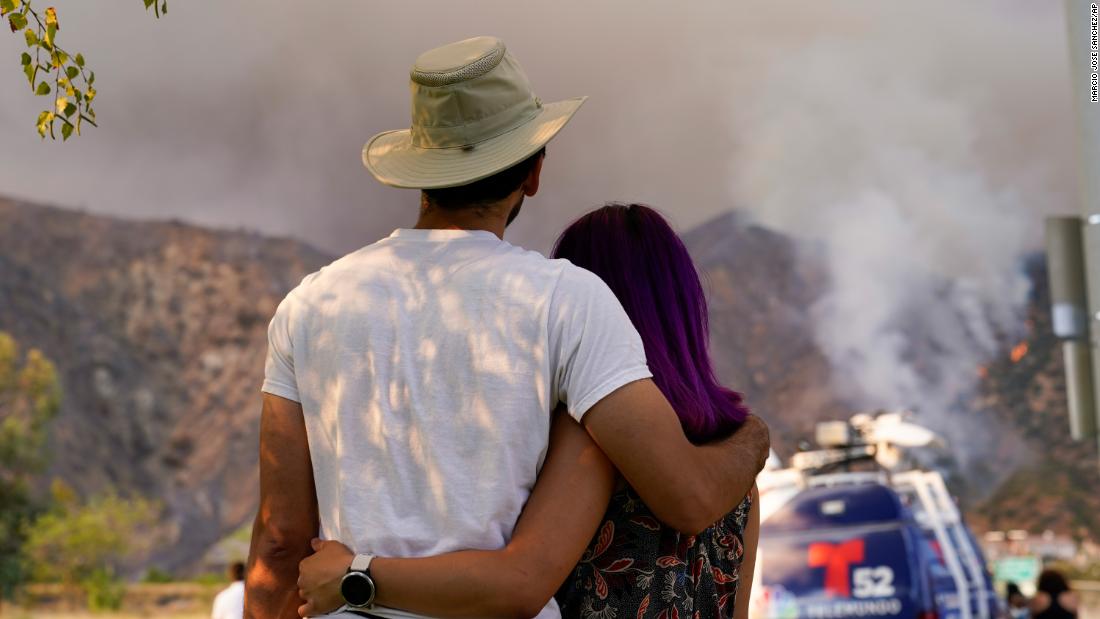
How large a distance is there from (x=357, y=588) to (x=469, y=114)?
23.1 inches

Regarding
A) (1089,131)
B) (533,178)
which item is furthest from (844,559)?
(533,178)

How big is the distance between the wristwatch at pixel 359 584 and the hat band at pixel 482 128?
52cm

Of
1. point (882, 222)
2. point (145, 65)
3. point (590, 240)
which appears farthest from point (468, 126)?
point (145, 65)

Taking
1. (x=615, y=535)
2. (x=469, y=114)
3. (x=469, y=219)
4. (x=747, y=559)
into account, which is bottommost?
(x=747, y=559)

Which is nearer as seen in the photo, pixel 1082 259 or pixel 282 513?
pixel 282 513

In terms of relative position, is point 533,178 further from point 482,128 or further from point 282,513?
point 282,513

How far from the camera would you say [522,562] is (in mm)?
1411

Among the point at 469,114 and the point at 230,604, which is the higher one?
the point at 469,114

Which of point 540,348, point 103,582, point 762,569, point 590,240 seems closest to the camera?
point 540,348

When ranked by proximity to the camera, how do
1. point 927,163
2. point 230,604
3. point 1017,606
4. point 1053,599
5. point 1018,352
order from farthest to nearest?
point 927,163
point 1018,352
point 1017,606
point 1053,599
point 230,604

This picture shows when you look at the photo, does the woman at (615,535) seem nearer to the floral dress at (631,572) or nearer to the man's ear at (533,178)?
the floral dress at (631,572)

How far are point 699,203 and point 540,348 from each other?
36705mm

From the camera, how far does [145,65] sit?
41438 millimetres

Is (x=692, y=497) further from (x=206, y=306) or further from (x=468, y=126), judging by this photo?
(x=206, y=306)
